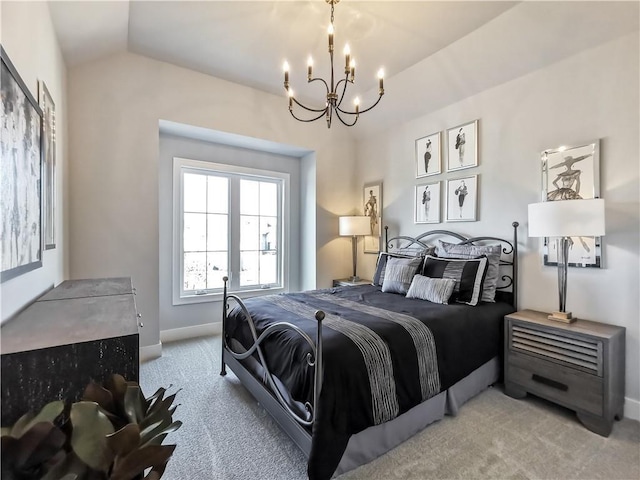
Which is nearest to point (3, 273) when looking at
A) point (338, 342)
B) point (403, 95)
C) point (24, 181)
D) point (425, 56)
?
point (24, 181)

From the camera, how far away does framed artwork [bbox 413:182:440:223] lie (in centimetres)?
357

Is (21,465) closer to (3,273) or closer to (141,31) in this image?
(3,273)

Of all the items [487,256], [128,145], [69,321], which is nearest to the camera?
[69,321]

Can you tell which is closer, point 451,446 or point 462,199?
point 451,446

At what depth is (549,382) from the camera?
2258mm

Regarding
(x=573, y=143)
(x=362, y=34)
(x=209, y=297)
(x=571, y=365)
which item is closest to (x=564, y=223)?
(x=573, y=143)

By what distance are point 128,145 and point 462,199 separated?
3484 millimetres

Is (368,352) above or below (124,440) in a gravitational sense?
below

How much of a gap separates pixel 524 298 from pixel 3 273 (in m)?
3.48

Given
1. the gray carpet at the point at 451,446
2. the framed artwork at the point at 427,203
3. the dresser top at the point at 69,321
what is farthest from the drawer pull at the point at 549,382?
the dresser top at the point at 69,321

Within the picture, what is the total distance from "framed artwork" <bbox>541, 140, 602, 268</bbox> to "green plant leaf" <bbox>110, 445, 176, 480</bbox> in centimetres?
291

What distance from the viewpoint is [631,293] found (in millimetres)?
2213

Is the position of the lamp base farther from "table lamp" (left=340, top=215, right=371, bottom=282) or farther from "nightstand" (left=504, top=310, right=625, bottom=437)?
"table lamp" (left=340, top=215, right=371, bottom=282)

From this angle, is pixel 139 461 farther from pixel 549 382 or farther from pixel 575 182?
pixel 575 182
